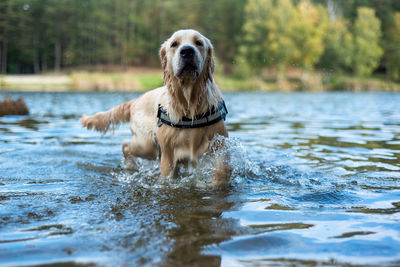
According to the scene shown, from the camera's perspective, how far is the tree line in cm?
5072

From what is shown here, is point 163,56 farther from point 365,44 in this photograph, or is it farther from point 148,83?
point 365,44

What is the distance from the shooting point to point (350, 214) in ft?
10.3

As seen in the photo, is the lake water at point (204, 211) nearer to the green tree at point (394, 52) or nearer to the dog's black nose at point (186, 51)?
the dog's black nose at point (186, 51)

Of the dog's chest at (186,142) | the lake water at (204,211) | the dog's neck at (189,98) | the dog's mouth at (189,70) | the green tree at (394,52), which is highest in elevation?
the green tree at (394,52)

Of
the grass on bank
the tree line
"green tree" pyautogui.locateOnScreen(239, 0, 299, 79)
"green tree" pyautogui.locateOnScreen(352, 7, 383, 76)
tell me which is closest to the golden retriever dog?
the grass on bank

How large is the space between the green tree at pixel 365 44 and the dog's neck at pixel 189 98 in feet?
165

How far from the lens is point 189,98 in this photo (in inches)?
171

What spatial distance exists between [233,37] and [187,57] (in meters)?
63.0

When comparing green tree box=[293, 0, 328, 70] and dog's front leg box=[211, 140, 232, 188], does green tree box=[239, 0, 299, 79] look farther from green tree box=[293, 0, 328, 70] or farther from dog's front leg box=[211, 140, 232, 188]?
dog's front leg box=[211, 140, 232, 188]

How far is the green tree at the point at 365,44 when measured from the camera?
49.9 m

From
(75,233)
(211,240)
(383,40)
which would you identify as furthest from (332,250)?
(383,40)

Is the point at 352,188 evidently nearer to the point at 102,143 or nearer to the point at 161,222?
the point at 161,222

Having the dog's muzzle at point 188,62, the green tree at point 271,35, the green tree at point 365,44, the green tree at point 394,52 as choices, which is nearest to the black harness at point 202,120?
the dog's muzzle at point 188,62

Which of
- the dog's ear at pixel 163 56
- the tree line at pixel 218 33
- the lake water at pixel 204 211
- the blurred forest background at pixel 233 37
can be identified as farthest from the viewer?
the tree line at pixel 218 33
